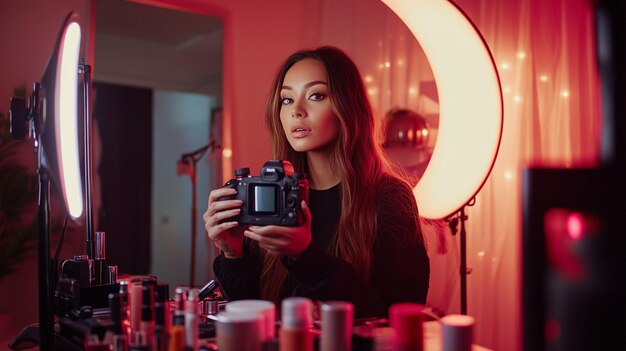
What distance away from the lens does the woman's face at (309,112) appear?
1148mm

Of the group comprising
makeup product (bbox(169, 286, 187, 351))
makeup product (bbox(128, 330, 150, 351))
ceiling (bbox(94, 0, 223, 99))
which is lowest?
makeup product (bbox(128, 330, 150, 351))

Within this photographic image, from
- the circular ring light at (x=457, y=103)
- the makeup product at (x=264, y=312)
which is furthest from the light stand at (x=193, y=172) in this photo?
the makeup product at (x=264, y=312)

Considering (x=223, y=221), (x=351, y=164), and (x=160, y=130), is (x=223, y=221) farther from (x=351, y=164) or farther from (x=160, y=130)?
(x=160, y=130)

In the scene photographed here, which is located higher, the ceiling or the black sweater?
the ceiling

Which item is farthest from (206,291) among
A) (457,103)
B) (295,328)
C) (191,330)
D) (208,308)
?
(457,103)

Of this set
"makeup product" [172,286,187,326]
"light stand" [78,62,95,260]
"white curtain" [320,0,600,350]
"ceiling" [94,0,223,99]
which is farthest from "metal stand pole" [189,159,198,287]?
"makeup product" [172,286,187,326]

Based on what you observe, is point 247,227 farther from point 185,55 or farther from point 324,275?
point 185,55

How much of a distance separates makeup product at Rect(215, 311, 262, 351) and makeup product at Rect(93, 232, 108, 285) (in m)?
0.49

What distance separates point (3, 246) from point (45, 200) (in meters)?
1.81

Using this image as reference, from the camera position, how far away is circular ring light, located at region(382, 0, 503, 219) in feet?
4.53

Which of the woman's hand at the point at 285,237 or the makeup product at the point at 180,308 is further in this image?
the woman's hand at the point at 285,237

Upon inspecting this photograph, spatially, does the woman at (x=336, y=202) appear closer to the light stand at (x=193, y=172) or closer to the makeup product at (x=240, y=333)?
the makeup product at (x=240, y=333)

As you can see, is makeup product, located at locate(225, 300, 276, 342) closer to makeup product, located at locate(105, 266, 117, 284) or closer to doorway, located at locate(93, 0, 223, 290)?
makeup product, located at locate(105, 266, 117, 284)

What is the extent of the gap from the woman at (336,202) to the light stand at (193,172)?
5.63 feet
